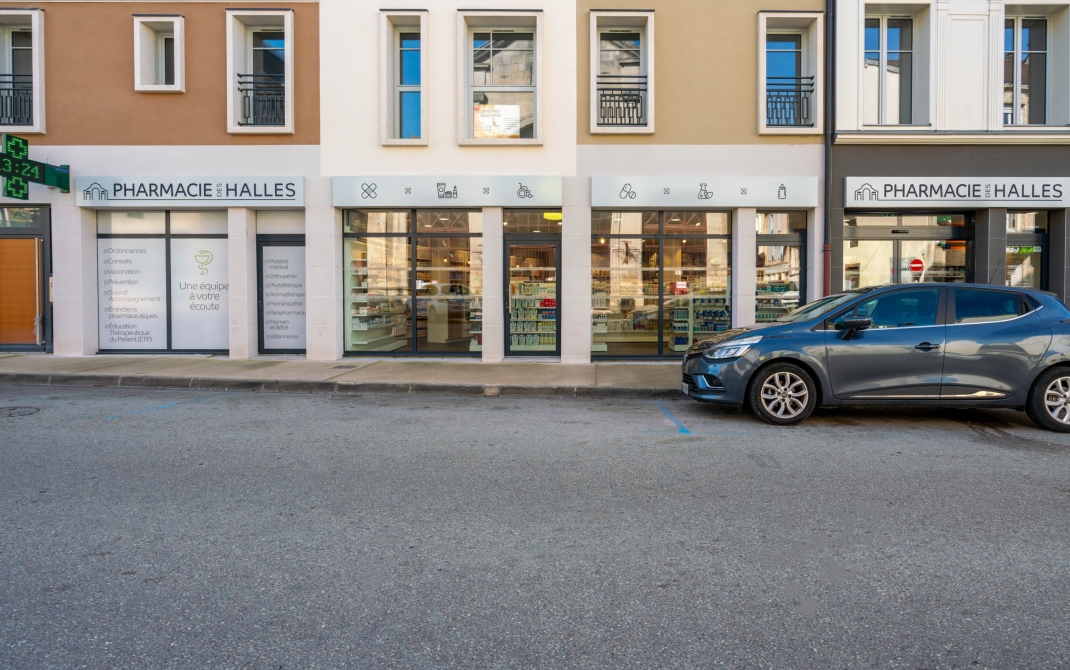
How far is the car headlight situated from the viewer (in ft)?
24.2

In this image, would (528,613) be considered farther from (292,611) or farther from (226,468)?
(226,468)

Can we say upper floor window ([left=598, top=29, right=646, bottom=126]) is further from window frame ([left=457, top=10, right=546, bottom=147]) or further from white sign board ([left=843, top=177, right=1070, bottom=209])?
white sign board ([left=843, top=177, right=1070, bottom=209])

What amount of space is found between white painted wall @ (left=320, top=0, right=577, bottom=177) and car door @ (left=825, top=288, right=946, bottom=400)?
6.77 m

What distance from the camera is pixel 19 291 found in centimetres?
1294

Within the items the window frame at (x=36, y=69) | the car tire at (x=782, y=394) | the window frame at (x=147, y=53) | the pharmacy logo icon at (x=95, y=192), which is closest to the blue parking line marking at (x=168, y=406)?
the pharmacy logo icon at (x=95, y=192)

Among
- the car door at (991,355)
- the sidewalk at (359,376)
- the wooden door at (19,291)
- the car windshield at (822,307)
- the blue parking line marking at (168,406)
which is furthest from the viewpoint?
the wooden door at (19,291)

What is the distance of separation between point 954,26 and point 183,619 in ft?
50.0

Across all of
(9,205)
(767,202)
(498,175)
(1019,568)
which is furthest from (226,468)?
(9,205)

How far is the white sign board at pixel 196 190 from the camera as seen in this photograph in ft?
40.8

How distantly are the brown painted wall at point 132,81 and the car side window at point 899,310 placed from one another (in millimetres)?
10194

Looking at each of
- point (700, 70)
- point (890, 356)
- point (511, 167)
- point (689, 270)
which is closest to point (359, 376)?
Answer: point (511, 167)

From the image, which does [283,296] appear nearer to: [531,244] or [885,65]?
[531,244]

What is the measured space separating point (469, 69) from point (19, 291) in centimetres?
1020

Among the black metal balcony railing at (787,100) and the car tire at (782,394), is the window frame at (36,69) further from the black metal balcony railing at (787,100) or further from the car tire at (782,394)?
the black metal balcony railing at (787,100)
